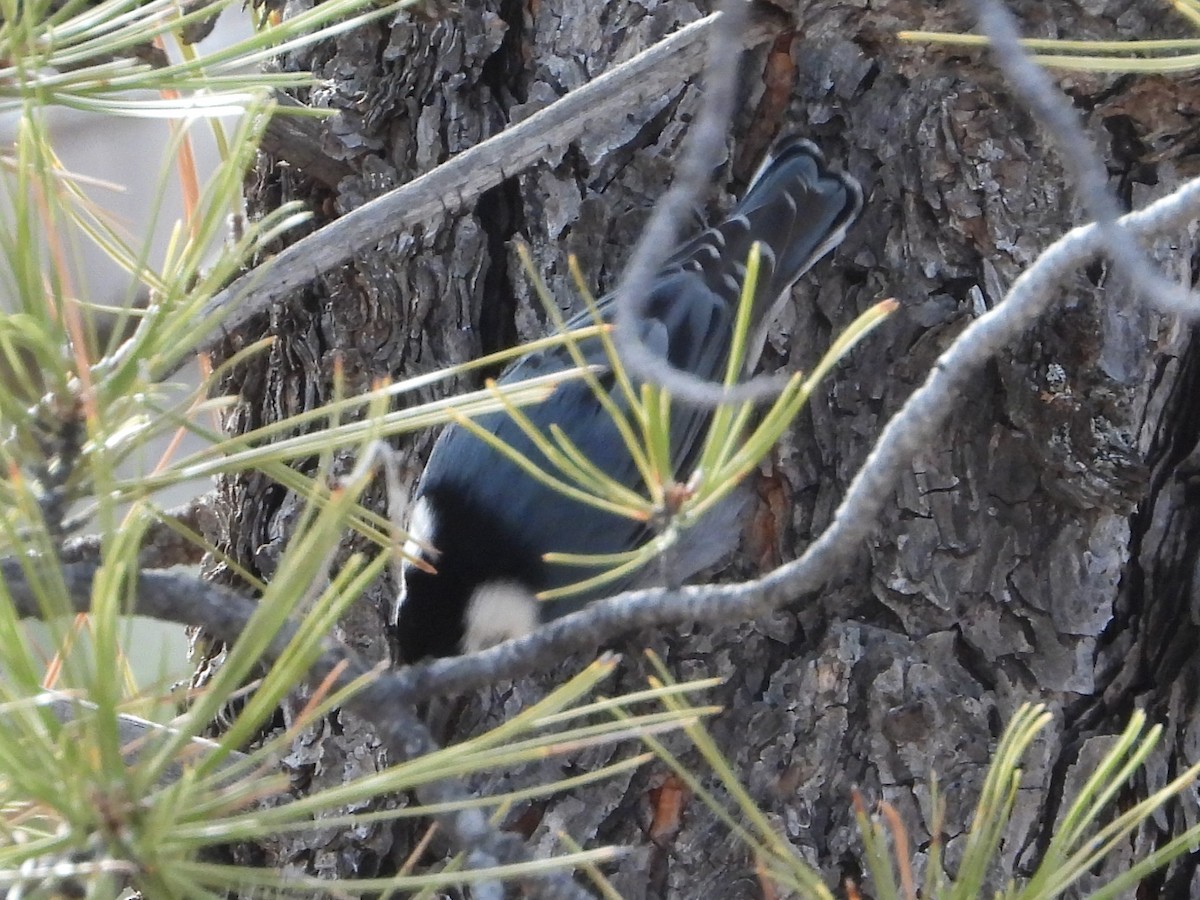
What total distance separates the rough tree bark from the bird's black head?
0.10 m

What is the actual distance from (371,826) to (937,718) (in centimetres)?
58

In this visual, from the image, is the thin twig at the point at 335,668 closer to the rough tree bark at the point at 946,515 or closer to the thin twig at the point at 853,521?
the thin twig at the point at 853,521

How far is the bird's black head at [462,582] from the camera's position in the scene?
134cm

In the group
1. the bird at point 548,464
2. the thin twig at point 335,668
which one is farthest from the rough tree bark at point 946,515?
the thin twig at point 335,668

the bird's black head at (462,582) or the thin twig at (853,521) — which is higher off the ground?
the thin twig at (853,521)

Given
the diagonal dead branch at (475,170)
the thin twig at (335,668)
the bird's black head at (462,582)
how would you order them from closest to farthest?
the thin twig at (335,668) < the diagonal dead branch at (475,170) < the bird's black head at (462,582)

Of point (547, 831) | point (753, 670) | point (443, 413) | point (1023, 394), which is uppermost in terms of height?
point (443, 413)

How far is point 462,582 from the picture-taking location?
1445mm

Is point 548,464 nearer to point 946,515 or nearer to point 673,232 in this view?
point 946,515

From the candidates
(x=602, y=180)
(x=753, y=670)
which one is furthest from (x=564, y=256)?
(x=753, y=670)

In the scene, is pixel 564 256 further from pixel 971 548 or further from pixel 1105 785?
pixel 1105 785

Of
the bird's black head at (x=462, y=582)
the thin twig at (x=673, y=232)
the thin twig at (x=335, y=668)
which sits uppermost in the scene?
the thin twig at (x=673, y=232)

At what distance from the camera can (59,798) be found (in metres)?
0.54

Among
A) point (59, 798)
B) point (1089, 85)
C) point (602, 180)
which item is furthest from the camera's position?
point (602, 180)
